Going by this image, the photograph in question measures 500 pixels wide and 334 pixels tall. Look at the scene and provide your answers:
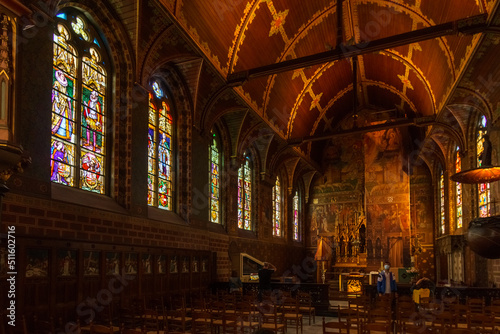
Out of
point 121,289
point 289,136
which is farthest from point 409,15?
point 121,289

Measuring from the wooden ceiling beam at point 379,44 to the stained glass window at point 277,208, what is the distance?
10937 mm

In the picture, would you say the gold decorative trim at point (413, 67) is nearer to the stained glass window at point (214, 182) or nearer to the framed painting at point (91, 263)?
the stained glass window at point (214, 182)

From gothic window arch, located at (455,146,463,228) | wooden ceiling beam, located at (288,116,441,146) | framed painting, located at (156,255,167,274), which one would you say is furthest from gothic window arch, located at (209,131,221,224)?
gothic window arch, located at (455,146,463,228)

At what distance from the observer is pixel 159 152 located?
599 inches

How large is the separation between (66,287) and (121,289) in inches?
79.4

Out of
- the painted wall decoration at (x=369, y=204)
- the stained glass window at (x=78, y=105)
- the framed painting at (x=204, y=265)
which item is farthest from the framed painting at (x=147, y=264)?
the painted wall decoration at (x=369, y=204)

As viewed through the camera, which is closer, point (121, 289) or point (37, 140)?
point (37, 140)

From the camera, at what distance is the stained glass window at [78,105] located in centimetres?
1080

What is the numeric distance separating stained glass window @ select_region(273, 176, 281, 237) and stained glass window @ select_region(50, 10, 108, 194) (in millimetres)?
14649

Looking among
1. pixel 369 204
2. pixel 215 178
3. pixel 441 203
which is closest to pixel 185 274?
pixel 215 178

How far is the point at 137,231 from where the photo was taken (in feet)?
42.0

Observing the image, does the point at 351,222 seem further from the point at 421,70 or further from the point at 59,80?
the point at 59,80

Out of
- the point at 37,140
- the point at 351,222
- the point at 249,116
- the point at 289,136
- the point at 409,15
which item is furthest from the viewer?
the point at 351,222

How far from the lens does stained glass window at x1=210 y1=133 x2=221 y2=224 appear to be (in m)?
18.9
